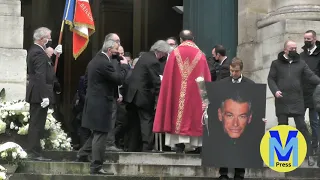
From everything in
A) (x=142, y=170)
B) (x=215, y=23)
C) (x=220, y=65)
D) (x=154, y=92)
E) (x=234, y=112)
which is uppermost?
(x=215, y=23)

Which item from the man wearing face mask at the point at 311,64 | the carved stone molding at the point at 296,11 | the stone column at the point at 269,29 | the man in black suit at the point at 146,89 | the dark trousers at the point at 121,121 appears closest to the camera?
the man wearing face mask at the point at 311,64

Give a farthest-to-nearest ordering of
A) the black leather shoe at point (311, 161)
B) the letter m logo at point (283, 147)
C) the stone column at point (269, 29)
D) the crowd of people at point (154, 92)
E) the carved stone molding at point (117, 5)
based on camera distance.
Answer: the carved stone molding at point (117, 5), the stone column at point (269, 29), the black leather shoe at point (311, 161), the crowd of people at point (154, 92), the letter m logo at point (283, 147)

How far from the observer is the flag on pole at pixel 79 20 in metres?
13.5

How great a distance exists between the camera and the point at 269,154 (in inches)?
397

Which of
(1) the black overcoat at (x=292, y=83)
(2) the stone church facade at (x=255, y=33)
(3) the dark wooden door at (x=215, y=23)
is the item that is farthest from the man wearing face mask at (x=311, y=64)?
(3) the dark wooden door at (x=215, y=23)

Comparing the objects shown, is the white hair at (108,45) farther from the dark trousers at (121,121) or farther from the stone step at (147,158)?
the dark trousers at (121,121)

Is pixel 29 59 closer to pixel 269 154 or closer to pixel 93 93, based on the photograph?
pixel 93 93

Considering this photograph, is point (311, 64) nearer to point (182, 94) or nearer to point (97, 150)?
point (182, 94)

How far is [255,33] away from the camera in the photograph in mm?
16203

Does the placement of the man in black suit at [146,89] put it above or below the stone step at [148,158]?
above

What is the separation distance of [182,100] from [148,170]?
119 cm

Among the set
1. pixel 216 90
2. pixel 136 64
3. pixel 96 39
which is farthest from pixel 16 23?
pixel 96 39

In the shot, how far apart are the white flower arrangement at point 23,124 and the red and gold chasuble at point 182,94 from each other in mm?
1740

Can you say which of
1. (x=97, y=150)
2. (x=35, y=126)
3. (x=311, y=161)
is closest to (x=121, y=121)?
(x=35, y=126)
